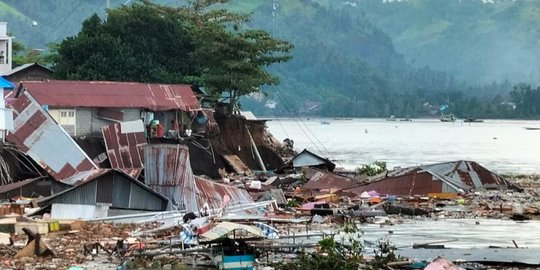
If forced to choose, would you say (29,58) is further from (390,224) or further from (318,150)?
(390,224)

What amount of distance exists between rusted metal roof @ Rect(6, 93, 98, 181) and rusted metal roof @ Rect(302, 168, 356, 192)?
8.49m

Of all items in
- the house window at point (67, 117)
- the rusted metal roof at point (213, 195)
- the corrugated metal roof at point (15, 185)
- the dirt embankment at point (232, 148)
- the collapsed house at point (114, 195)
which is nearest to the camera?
the collapsed house at point (114, 195)

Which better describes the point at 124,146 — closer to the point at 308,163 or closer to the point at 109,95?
the point at 109,95

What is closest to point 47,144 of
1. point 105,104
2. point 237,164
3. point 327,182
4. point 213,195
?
point 105,104

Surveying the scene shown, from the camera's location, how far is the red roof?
44.4 m

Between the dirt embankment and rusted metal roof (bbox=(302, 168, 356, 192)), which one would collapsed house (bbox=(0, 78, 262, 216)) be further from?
rusted metal roof (bbox=(302, 168, 356, 192))

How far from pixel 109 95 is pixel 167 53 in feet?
59.1

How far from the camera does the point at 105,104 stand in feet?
151

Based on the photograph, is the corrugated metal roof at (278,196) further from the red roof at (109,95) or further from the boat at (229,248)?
the boat at (229,248)

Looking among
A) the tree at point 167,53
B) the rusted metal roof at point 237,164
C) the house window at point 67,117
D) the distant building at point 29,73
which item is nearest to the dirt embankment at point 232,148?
the rusted metal roof at point 237,164

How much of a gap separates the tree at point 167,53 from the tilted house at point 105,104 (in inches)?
377

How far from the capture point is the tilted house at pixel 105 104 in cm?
4444

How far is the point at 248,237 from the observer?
23.6 metres

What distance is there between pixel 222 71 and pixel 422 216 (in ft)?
92.7
